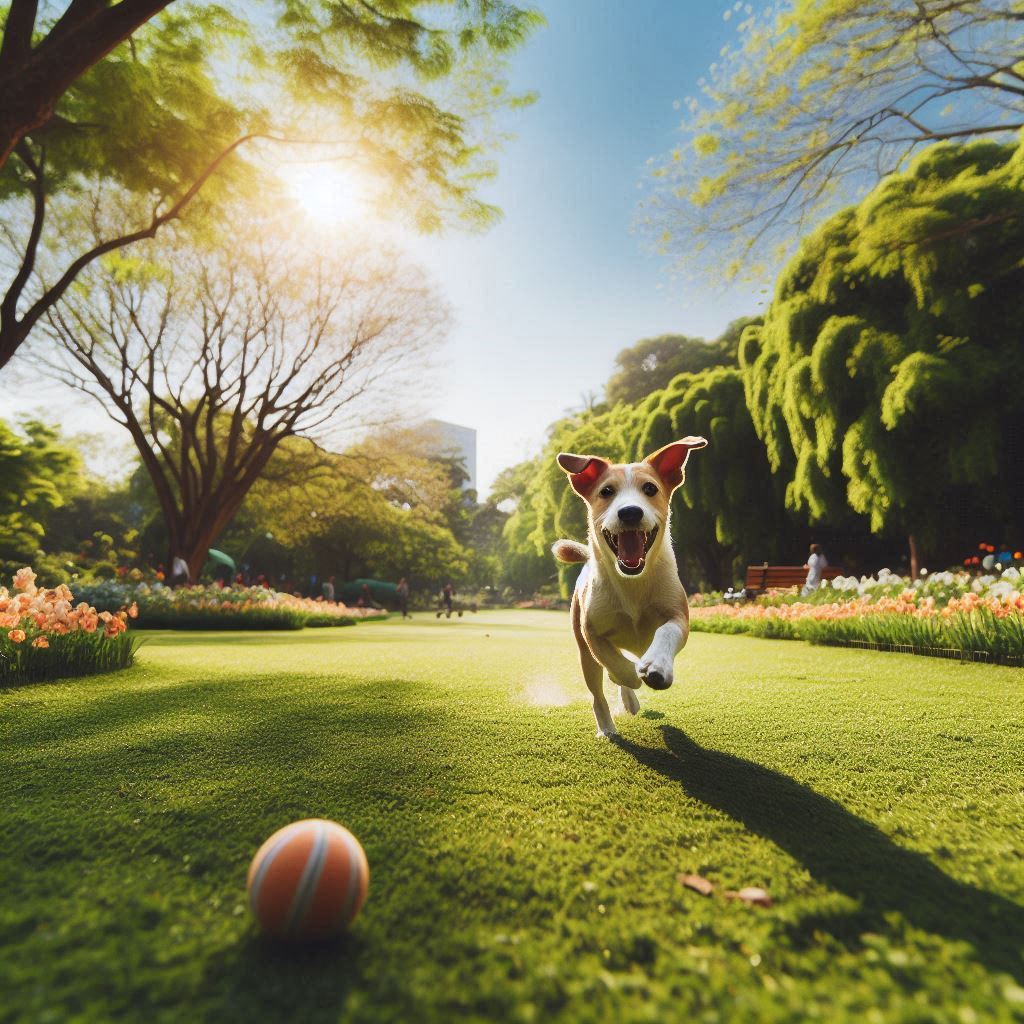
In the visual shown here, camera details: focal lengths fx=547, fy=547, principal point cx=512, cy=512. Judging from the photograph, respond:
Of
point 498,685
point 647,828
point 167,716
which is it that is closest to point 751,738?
point 647,828

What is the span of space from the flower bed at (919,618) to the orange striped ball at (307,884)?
691 cm

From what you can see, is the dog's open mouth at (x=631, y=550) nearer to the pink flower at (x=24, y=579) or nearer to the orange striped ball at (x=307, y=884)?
the orange striped ball at (x=307, y=884)

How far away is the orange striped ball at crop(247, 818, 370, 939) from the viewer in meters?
1.35

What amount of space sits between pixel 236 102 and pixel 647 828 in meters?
12.0

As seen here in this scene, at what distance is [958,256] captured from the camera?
36.1ft

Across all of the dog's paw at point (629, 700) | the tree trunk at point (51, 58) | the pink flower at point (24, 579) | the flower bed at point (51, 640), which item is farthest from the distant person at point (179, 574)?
the dog's paw at point (629, 700)

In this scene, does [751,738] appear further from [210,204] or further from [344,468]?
[344,468]

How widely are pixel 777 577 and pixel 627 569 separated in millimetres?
14721

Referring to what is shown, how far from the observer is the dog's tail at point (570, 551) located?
3771 mm

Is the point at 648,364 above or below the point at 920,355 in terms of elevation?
above

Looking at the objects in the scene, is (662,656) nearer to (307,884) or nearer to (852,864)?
(852,864)

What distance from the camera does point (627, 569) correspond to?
9.03 ft

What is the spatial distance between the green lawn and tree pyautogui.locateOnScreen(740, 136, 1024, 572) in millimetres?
9275

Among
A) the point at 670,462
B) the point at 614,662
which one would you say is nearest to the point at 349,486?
the point at 670,462
